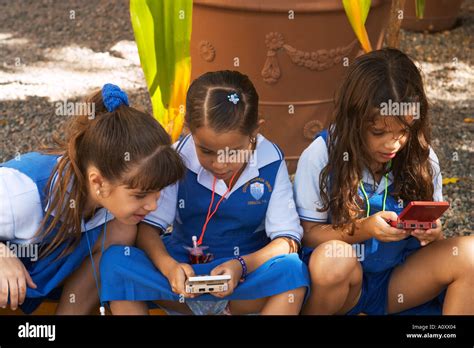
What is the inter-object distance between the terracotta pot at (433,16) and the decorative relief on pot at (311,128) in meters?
1.71

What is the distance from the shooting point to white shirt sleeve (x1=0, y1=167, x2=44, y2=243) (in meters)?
1.84

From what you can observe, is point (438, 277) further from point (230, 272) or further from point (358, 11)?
point (358, 11)

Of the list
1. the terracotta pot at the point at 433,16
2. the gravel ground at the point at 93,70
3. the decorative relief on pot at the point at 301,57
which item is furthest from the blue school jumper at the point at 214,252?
the terracotta pot at the point at 433,16

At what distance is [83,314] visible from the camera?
6.46 feet

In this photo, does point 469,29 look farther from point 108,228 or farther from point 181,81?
point 108,228

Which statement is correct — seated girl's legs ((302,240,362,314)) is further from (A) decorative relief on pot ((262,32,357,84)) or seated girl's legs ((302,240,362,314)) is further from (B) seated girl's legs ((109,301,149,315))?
(A) decorative relief on pot ((262,32,357,84))

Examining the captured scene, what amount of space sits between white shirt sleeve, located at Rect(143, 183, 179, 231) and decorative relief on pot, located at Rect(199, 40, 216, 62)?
2.97 feet

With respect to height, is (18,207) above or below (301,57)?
below

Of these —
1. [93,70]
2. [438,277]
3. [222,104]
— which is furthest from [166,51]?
[93,70]

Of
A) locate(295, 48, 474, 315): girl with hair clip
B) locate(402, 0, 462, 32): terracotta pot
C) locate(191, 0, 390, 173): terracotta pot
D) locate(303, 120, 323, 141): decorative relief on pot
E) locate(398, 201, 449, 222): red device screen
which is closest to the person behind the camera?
locate(398, 201, 449, 222): red device screen

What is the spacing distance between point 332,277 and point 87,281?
601 millimetres

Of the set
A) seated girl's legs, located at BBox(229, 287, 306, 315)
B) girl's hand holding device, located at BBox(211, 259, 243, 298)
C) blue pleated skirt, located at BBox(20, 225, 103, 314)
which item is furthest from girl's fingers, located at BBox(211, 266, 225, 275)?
blue pleated skirt, located at BBox(20, 225, 103, 314)

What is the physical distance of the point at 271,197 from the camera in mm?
2014
